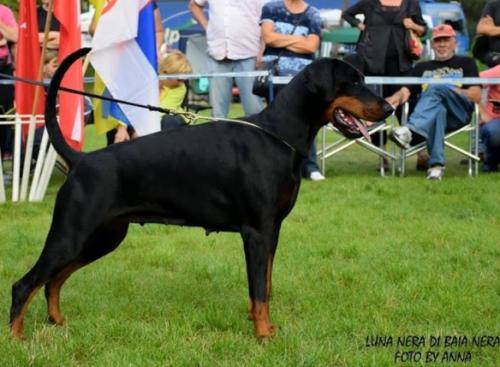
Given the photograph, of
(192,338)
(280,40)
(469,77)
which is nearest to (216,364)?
(192,338)

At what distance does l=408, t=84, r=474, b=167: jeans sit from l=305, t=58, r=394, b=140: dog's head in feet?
15.7

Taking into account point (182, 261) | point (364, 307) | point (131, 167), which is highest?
point (131, 167)

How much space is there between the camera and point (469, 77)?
8.72m

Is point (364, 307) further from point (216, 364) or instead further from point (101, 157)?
point (101, 157)

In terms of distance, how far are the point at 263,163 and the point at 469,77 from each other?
5.48 meters

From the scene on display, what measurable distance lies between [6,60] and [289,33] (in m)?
3.10

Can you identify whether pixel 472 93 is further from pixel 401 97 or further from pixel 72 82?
pixel 72 82

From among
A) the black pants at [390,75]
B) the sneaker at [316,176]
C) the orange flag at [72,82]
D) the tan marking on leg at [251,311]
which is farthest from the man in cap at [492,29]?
the tan marking on leg at [251,311]

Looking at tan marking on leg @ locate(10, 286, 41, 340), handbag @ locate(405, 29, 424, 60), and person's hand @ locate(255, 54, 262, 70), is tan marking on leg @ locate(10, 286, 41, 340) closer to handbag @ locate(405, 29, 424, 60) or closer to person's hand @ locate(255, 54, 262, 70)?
person's hand @ locate(255, 54, 262, 70)

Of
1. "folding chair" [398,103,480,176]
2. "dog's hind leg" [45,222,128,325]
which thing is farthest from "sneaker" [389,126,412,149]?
"dog's hind leg" [45,222,128,325]

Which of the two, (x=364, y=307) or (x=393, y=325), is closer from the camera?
(x=393, y=325)

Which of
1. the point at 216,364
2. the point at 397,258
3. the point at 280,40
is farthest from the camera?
the point at 280,40

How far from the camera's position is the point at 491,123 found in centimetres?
883

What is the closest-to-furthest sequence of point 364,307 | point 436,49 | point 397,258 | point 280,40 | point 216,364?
point 216,364 < point 364,307 < point 397,258 < point 280,40 < point 436,49
